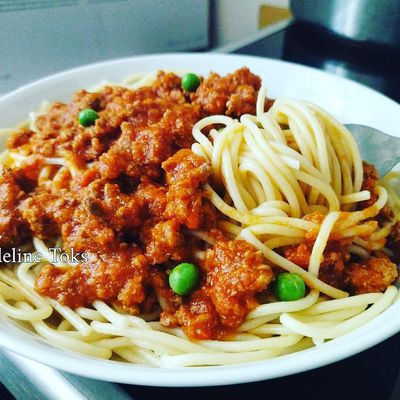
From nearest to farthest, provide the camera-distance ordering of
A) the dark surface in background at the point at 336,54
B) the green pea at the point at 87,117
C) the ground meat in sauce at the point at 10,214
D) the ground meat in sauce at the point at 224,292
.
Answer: the ground meat in sauce at the point at 224,292 → the ground meat in sauce at the point at 10,214 → the green pea at the point at 87,117 → the dark surface in background at the point at 336,54

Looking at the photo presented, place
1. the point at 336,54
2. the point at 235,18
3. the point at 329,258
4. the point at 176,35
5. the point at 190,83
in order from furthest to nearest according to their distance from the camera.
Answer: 1. the point at 235,18
2. the point at 176,35
3. the point at 336,54
4. the point at 190,83
5. the point at 329,258

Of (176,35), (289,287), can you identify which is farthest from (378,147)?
(176,35)

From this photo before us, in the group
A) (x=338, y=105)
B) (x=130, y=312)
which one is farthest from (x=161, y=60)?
(x=130, y=312)

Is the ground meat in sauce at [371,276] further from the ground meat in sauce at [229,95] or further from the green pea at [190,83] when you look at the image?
the green pea at [190,83]

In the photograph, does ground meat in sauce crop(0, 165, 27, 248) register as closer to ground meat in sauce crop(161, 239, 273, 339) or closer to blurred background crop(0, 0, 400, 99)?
ground meat in sauce crop(161, 239, 273, 339)

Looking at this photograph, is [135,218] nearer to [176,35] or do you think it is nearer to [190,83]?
[190,83]

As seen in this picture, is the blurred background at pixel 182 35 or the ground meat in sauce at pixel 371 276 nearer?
the ground meat in sauce at pixel 371 276

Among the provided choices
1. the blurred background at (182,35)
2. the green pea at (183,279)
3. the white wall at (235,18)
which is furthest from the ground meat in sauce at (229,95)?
the white wall at (235,18)
